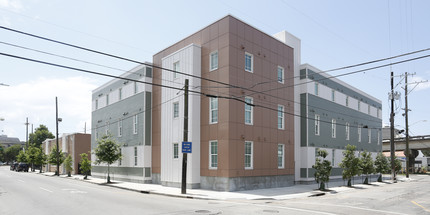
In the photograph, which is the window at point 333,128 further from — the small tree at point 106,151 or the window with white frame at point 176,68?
the small tree at point 106,151

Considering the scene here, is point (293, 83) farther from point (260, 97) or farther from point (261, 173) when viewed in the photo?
point (261, 173)

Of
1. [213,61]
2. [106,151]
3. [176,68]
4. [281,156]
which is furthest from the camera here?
[106,151]

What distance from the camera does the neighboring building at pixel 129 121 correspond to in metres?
30.4

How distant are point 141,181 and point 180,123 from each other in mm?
7902

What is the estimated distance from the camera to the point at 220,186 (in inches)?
893

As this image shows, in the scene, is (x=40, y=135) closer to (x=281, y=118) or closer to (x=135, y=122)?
(x=135, y=122)

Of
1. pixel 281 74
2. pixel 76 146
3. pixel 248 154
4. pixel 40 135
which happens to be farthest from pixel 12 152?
pixel 248 154

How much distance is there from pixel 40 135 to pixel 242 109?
93718 millimetres

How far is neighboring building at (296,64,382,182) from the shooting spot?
30938 millimetres

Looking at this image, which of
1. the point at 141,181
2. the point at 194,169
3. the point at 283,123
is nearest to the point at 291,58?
the point at 283,123

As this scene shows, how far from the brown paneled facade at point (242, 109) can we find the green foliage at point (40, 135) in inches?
3302

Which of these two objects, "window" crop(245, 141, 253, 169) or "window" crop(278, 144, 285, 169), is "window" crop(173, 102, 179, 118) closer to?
"window" crop(245, 141, 253, 169)

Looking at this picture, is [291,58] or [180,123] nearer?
[180,123]

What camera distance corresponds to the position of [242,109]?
2400 centimetres
